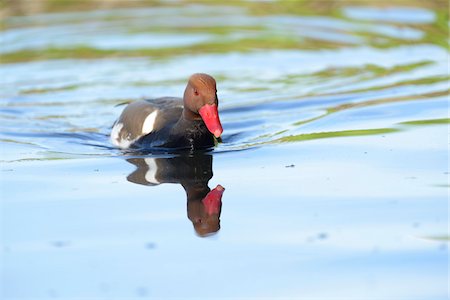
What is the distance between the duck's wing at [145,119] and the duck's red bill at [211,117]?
2.34 feet

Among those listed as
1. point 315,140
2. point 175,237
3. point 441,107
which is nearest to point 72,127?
point 315,140

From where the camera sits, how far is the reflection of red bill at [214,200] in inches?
274

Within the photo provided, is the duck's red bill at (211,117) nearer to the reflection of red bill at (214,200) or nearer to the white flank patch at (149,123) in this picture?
the white flank patch at (149,123)

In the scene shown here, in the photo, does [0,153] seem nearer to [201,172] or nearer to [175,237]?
[201,172]

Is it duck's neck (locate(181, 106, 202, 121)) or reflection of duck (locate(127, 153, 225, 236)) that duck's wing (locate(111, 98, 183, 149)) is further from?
reflection of duck (locate(127, 153, 225, 236))

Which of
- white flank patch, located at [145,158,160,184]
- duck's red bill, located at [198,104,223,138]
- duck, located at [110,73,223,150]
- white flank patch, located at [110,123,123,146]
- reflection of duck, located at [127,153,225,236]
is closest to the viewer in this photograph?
reflection of duck, located at [127,153,225,236]

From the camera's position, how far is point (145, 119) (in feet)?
33.0

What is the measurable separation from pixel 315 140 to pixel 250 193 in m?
2.40

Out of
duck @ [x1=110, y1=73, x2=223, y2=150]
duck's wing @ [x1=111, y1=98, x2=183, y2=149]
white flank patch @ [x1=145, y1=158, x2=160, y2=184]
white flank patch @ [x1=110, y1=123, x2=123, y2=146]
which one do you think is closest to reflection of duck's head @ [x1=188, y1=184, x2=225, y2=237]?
white flank patch @ [x1=145, y1=158, x2=160, y2=184]

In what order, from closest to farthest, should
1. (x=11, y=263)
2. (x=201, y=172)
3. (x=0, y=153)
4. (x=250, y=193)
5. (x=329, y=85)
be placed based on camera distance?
(x=11, y=263) → (x=250, y=193) → (x=201, y=172) → (x=0, y=153) → (x=329, y=85)

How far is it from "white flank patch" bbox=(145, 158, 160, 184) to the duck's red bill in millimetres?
605

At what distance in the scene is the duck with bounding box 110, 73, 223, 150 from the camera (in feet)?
29.8

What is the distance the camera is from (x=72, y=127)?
11.3 metres

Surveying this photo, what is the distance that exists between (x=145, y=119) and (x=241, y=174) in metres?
2.22
